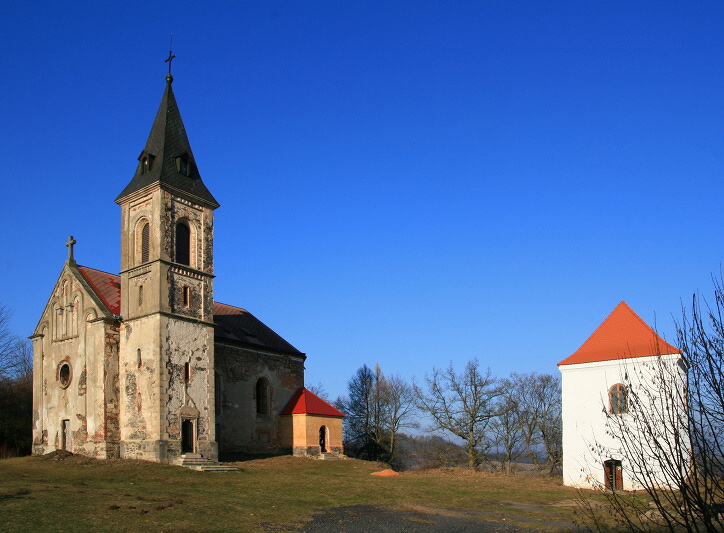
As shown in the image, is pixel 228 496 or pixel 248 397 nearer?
pixel 228 496

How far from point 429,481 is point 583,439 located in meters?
7.30

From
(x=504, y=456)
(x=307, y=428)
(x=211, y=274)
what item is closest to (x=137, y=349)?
(x=211, y=274)

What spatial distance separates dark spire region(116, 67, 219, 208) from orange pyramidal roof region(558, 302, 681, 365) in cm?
2064

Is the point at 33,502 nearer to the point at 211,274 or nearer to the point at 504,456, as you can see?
the point at 211,274

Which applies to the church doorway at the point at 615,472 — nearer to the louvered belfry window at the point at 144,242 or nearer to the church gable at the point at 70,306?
the louvered belfry window at the point at 144,242

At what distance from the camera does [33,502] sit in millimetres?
17516

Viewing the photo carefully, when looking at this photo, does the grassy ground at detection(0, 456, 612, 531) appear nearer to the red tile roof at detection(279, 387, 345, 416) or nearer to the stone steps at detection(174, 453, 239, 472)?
the stone steps at detection(174, 453, 239, 472)

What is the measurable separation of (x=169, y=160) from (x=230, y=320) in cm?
1229

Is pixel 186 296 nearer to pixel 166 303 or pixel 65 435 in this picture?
pixel 166 303

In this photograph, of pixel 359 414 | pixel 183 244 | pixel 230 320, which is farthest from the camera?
pixel 359 414

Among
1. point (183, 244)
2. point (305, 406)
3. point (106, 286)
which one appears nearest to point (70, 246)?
point (106, 286)

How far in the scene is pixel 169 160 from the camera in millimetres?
33188

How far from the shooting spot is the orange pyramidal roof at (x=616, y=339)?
28453mm

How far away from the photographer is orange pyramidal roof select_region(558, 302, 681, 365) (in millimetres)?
28453
